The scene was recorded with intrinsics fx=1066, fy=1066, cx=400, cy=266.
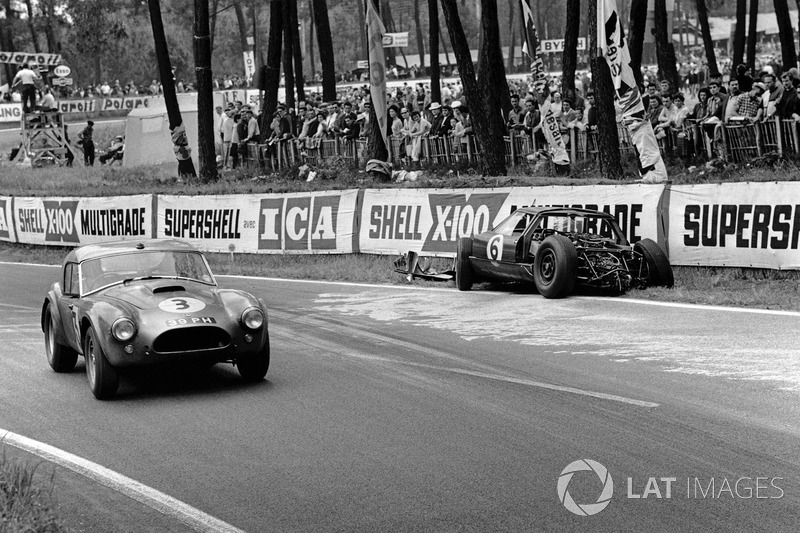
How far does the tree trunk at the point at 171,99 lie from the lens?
109 feet

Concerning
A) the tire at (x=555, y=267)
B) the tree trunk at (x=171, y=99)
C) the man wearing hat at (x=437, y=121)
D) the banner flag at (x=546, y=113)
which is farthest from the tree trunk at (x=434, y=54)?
the tire at (x=555, y=267)

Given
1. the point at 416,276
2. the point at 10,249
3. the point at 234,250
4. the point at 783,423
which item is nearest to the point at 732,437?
the point at 783,423

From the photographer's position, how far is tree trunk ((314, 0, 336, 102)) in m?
35.5

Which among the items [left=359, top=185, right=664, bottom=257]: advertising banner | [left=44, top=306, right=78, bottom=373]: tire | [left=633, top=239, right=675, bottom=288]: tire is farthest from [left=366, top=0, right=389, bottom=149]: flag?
[left=44, top=306, right=78, bottom=373]: tire

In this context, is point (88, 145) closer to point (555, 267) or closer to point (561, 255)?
point (555, 267)

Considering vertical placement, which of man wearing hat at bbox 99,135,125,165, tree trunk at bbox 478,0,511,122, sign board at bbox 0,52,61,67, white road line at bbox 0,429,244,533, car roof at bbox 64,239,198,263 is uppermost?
sign board at bbox 0,52,61,67

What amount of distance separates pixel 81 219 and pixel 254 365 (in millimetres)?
18151

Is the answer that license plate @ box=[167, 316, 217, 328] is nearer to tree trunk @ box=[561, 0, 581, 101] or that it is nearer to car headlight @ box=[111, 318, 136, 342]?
car headlight @ box=[111, 318, 136, 342]

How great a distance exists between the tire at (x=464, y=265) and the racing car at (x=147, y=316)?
6.07 m

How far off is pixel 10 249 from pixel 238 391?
70.9ft

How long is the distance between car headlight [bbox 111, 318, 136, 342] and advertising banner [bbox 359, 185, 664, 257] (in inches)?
333

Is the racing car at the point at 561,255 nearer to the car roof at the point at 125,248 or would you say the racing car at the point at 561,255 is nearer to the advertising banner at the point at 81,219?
the car roof at the point at 125,248

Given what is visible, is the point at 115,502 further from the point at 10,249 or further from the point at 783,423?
the point at 10,249

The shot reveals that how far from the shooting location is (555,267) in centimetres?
1387
